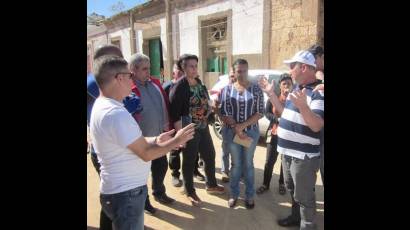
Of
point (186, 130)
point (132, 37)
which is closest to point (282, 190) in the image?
point (186, 130)

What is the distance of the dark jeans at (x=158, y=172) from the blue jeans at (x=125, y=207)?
1799 mm

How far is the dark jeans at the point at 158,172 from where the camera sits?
12.8ft

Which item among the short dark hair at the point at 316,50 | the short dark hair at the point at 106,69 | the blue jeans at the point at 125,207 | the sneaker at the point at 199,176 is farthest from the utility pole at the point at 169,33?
the blue jeans at the point at 125,207

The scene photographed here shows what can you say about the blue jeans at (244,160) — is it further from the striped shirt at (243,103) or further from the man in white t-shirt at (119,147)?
the man in white t-shirt at (119,147)

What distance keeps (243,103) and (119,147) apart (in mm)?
2030

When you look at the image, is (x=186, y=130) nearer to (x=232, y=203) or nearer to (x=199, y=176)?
(x=232, y=203)

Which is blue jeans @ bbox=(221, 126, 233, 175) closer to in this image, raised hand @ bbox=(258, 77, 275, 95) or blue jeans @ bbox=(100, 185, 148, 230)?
raised hand @ bbox=(258, 77, 275, 95)

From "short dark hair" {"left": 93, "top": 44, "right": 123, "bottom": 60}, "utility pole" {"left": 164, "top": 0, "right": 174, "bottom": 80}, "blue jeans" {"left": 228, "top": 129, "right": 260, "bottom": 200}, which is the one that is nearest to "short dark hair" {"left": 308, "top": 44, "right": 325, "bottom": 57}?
"blue jeans" {"left": 228, "top": 129, "right": 260, "bottom": 200}
